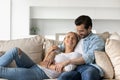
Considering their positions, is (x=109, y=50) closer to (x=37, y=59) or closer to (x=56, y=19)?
(x=37, y=59)

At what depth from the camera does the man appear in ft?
7.92

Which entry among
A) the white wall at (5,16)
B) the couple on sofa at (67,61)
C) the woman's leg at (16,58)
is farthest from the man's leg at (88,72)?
the white wall at (5,16)

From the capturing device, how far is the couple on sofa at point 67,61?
255 cm

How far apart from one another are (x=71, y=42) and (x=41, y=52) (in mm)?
427

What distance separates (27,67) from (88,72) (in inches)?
28.3

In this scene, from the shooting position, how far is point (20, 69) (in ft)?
8.59

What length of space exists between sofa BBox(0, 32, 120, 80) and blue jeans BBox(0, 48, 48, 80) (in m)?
0.19

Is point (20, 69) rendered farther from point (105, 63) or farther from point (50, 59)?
point (105, 63)

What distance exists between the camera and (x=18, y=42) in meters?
3.12

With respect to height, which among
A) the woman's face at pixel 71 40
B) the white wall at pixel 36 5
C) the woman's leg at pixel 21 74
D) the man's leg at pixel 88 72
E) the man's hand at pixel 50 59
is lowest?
the woman's leg at pixel 21 74

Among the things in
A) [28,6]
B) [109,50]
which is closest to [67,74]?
[109,50]

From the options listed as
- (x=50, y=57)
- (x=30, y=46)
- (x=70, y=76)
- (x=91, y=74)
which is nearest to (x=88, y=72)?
(x=91, y=74)

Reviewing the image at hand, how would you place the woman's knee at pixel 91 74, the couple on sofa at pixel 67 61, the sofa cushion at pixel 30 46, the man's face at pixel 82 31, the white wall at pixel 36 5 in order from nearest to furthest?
the woman's knee at pixel 91 74, the couple on sofa at pixel 67 61, the man's face at pixel 82 31, the sofa cushion at pixel 30 46, the white wall at pixel 36 5

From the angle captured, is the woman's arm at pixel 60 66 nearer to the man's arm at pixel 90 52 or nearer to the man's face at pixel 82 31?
the man's arm at pixel 90 52
